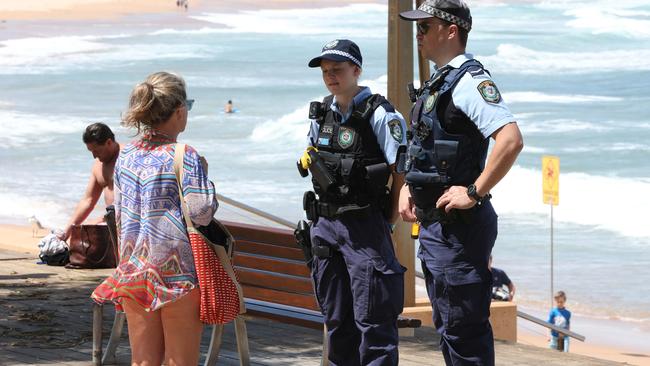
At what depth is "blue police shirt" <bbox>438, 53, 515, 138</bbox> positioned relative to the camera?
15.9ft

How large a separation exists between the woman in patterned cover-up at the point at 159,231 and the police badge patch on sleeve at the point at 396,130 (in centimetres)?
97

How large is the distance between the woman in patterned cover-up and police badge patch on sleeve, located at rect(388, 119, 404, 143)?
3.19 feet

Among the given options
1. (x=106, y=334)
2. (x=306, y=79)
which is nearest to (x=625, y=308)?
(x=106, y=334)

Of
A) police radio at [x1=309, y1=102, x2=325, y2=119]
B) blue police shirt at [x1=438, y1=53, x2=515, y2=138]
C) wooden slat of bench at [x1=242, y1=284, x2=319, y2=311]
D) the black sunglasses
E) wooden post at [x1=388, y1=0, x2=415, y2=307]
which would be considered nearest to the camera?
blue police shirt at [x1=438, y1=53, x2=515, y2=138]

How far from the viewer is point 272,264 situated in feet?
23.3

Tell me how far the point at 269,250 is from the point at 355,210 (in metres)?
1.65

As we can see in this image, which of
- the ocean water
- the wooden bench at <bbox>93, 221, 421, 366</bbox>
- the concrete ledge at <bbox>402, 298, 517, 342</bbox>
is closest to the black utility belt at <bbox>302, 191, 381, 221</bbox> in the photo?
the wooden bench at <bbox>93, 221, 421, 366</bbox>

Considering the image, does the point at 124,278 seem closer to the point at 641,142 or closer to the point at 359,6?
the point at 641,142

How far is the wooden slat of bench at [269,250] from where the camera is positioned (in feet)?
23.2

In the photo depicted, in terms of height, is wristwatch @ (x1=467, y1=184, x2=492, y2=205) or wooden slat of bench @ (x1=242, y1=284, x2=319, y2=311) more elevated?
wristwatch @ (x1=467, y1=184, x2=492, y2=205)

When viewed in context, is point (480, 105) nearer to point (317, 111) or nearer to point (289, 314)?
point (317, 111)

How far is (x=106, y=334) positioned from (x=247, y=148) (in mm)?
35351

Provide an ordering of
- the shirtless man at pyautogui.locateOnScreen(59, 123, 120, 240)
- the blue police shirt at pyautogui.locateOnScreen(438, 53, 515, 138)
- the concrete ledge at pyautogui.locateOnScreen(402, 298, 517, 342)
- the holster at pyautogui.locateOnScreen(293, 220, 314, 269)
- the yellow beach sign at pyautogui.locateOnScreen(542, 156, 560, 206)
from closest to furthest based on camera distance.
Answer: the blue police shirt at pyautogui.locateOnScreen(438, 53, 515, 138) → the holster at pyautogui.locateOnScreen(293, 220, 314, 269) → the concrete ledge at pyautogui.locateOnScreen(402, 298, 517, 342) → the shirtless man at pyautogui.locateOnScreen(59, 123, 120, 240) → the yellow beach sign at pyautogui.locateOnScreen(542, 156, 560, 206)

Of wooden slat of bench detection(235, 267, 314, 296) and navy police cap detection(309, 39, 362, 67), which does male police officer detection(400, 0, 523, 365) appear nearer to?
navy police cap detection(309, 39, 362, 67)
